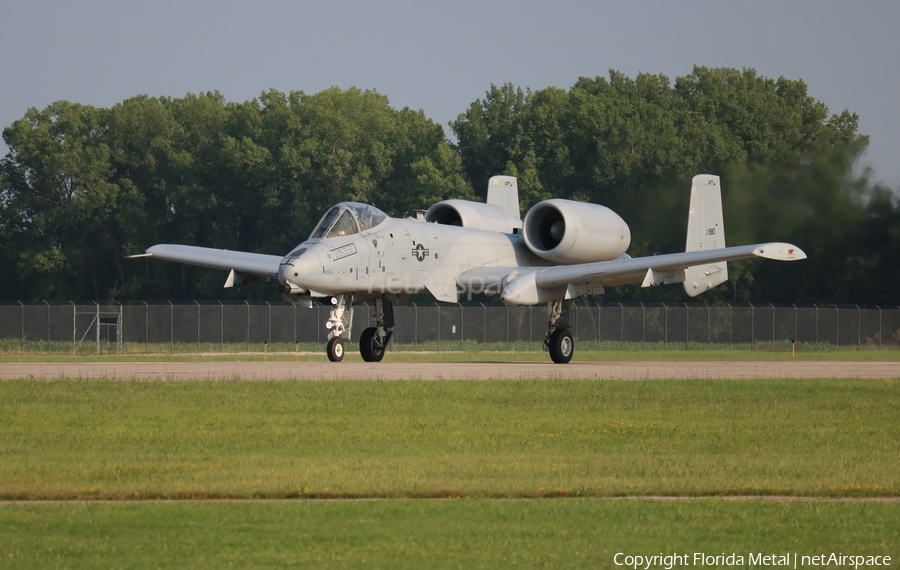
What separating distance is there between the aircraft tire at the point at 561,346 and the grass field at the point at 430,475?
10.3m

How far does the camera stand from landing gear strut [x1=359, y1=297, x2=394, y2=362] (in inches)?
1169

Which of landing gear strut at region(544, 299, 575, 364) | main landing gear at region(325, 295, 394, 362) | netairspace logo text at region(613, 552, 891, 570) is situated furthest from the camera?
landing gear strut at region(544, 299, 575, 364)

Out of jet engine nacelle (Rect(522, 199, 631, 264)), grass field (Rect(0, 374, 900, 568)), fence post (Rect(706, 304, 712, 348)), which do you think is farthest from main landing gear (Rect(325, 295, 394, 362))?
fence post (Rect(706, 304, 712, 348))

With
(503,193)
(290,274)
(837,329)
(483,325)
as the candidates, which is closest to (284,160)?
(483,325)

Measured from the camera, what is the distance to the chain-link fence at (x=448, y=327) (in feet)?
164

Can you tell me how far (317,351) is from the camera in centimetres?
4844

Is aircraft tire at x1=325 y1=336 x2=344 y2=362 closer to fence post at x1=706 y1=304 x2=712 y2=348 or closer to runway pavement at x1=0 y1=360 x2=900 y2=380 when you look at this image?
runway pavement at x1=0 y1=360 x2=900 y2=380

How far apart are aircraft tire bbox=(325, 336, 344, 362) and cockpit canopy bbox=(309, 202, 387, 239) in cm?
259

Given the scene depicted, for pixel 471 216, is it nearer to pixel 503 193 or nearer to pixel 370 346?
pixel 503 193

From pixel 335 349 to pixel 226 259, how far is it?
3.89 meters

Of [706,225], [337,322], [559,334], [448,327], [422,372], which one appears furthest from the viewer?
[448,327]

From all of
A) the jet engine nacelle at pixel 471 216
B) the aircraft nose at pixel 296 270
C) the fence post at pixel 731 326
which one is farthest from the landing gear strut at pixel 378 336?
the fence post at pixel 731 326

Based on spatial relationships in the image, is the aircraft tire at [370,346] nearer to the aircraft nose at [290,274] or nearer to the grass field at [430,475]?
the aircraft nose at [290,274]

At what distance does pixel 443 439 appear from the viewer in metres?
14.7
